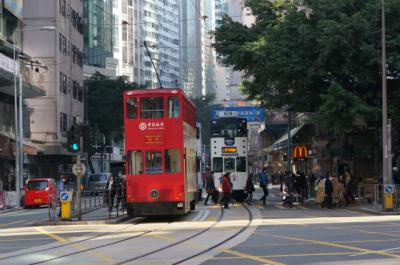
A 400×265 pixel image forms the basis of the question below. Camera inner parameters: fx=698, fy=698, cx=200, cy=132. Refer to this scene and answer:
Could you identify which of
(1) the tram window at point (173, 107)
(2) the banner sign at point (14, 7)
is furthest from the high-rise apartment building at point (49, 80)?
(1) the tram window at point (173, 107)

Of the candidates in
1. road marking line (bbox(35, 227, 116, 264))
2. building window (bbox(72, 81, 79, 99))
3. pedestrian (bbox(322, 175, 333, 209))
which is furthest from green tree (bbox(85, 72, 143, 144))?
road marking line (bbox(35, 227, 116, 264))

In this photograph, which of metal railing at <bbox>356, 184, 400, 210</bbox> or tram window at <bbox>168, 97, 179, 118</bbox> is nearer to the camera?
Answer: tram window at <bbox>168, 97, 179, 118</bbox>

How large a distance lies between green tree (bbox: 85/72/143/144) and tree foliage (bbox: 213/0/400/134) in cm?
3914

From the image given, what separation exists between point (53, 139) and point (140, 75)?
93893 mm

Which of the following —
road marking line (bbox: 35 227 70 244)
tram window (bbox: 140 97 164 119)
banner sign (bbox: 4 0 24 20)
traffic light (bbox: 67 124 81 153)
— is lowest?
road marking line (bbox: 35 227 70 244)

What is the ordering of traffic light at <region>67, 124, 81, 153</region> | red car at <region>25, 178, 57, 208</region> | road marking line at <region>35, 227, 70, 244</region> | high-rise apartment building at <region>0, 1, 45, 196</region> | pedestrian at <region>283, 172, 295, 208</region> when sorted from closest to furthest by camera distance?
road marking line at <region>35, 227, 70, 244</region>
traffic light at <region>67, 124, 81, 153</region>
pedestrian at <region>283, 172, 295, 208</region>
red car at <region>25, 178, 57, 208</region>
high-rise apartment building at <region>0, 1, 45, 196</region>

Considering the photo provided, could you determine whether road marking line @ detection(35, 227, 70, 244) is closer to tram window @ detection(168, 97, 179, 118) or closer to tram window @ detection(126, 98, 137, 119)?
tram window @ detection(126, 98, 137, 119)

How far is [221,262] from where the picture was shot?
12984mm

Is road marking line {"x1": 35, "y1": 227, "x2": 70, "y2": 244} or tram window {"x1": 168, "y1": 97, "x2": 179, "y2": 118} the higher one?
tram window {"x1": 168, "y1": 97, "x2": 179, "y2": 118}

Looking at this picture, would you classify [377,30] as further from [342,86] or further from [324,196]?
[324,196]

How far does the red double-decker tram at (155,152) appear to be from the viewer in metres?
24.3

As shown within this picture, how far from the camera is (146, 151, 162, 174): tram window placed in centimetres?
2442

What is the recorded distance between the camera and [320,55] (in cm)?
3094

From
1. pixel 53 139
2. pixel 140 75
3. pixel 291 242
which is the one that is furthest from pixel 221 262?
pixel 140 75
